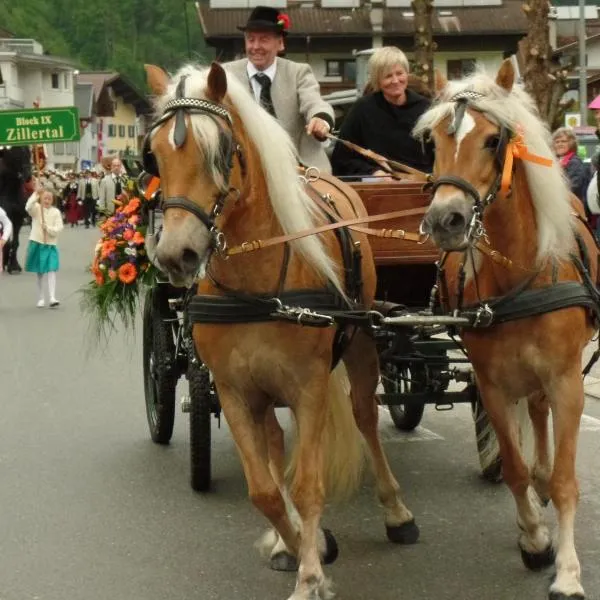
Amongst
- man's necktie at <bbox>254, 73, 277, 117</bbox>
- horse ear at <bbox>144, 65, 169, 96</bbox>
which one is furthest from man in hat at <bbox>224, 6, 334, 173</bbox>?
horse ear at <bbox>144, 65, 169, 96</bbox>

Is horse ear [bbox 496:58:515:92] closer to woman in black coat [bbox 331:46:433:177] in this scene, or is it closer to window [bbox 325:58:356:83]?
woman in black coat [bbox 331:46:433:177]

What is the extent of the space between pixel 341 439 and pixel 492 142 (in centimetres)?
197

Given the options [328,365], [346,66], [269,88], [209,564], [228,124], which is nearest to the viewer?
[228,124]

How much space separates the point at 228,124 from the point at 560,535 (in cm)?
209

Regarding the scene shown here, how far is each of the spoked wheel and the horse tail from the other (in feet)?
2.67

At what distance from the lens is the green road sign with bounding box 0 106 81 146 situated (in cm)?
3039

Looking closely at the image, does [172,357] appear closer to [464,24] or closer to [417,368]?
[417,368]

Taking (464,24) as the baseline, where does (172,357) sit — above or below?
below

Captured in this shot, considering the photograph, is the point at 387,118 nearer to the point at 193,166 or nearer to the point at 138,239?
the point at 138,239

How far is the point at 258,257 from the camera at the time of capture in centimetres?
554

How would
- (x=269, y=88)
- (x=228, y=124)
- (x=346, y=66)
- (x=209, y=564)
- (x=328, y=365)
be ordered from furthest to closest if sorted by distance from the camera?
1. (x=346, y=66)
2. (x=269, y=88)
3. (x=209, y=564)
4. (x=328, y=365)
5. (x=228, y=124)

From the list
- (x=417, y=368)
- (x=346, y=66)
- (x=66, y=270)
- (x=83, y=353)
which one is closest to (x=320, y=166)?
(x=417, y=368)

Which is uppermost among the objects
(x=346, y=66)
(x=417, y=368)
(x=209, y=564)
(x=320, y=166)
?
(x=346, y=66)

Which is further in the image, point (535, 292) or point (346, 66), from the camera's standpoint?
point (346, 66)
